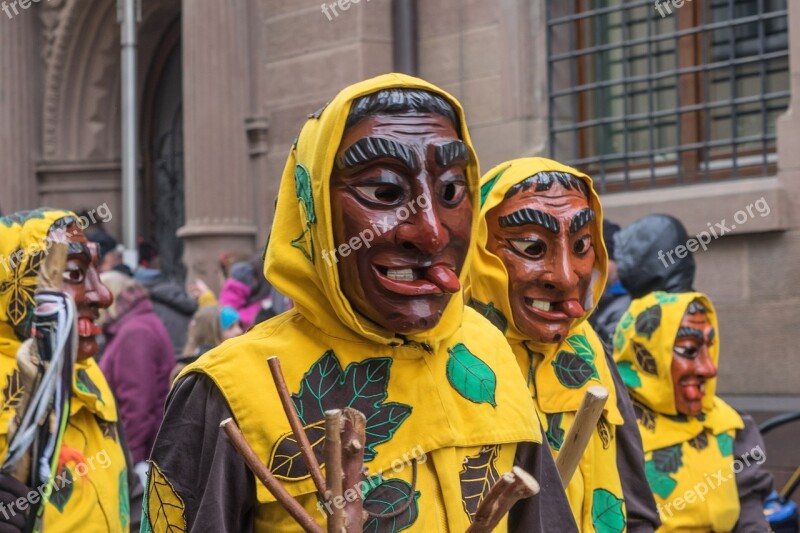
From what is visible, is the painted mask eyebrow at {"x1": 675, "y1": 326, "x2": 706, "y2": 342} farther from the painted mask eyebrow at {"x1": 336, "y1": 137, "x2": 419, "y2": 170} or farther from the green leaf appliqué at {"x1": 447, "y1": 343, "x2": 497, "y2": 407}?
the painted mask eyebrow at {"x1": 336, "y1": 137, "x2": 419, "y2": 170}

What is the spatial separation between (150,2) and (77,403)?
10777mm

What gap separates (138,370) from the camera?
7211mm

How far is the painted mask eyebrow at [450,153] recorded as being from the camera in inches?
114

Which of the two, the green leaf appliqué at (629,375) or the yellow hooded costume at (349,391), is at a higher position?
the yellow hooded costume at (349,391)

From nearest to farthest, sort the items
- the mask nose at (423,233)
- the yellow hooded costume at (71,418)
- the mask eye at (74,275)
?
the mask nose at (423,233), the yellow hooded costume at (71,418), the mask eye at (74,275)

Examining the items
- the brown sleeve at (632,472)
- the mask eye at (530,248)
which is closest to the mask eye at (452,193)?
the mask eye at (530,248)

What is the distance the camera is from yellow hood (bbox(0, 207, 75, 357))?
4.69 m

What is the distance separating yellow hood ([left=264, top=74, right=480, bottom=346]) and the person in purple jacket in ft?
13.5

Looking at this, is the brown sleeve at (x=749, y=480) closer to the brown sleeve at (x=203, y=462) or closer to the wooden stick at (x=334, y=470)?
the brown sleeve at (x=203, y=462)

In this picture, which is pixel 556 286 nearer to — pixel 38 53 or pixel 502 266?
pixel 502 266

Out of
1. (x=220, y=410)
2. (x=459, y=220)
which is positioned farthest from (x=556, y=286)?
(x=220, y=410)

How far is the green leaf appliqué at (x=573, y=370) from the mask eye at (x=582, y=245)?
0.31 metres

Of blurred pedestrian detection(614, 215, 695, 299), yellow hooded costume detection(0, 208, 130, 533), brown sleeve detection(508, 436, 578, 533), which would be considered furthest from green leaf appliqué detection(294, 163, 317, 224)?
blurred pedestrian detection(614, 215, 695, 299)

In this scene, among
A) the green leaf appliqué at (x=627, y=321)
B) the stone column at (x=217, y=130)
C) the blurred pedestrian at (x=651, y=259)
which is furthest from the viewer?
the stone column at (x=217, y=130)
